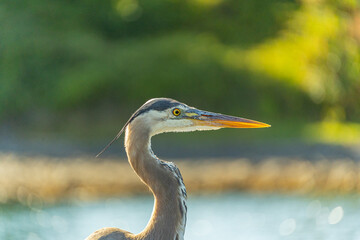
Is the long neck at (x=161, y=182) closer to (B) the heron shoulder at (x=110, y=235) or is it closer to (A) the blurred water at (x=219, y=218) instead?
(B) the heron shoulder at (x=110, y=235)

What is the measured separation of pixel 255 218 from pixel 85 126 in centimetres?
950

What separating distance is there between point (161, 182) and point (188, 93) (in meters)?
17.1

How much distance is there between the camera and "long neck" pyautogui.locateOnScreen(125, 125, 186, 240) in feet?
10.5

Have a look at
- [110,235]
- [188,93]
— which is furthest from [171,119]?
[188,93]

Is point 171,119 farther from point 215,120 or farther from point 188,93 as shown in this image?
point 188,93

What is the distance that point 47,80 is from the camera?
20.9 meters

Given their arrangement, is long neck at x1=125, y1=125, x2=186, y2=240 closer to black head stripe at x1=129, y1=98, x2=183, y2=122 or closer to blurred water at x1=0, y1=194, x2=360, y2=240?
black head stripe at x1=129, y1=98, x2=183, y2=122

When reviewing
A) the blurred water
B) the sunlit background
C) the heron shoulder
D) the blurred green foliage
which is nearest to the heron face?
the heron shoulder

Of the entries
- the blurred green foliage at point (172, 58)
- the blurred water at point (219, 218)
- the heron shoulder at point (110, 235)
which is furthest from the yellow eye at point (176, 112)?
the blurred green foliage at point (172, 58)

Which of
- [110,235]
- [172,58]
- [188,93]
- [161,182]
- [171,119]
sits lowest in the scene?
[110,235]

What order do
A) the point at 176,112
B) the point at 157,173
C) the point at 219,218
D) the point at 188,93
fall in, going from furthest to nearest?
the point at 188,93 → the point at 219,218 → the point at 176,112 → the point at 157,173

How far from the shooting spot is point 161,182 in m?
3.21

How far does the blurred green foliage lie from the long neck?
53.9 feet

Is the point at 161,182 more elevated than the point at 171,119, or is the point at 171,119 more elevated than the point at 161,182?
the point at 171,119
